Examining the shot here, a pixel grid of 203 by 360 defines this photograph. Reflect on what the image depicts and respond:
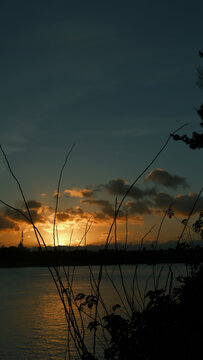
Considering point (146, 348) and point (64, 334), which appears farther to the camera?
point (64, 334)

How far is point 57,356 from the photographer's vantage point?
90.1 feet

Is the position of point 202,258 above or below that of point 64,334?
above

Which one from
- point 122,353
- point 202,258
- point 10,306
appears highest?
point 202,258

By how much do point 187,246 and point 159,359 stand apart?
631cm

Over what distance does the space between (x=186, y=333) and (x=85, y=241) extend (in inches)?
46.5

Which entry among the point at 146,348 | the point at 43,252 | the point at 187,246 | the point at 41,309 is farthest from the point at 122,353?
the point at 41,309

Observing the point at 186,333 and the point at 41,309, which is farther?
the point at 41,309

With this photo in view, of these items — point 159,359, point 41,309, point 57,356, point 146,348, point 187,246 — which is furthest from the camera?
point 41,309

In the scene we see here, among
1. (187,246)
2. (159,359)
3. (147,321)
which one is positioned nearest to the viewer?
(159,359)

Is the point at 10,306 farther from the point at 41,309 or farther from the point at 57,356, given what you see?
the point at 57,356

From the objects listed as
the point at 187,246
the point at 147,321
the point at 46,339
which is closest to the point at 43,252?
the point at 147,321

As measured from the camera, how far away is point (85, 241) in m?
3.59

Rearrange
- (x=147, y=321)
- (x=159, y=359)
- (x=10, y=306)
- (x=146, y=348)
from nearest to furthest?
(x=159, y=359) < (x=146, y=348) < (x=147, y=321) < (x=10, y=306)

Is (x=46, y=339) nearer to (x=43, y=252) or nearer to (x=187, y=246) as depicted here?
(x=187, y=246)
